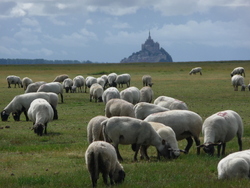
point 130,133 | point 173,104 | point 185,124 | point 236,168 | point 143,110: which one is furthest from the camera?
point 173,104

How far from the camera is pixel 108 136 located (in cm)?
1235

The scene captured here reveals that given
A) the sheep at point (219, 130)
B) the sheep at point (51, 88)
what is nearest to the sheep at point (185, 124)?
the sheep at point (219, 130)

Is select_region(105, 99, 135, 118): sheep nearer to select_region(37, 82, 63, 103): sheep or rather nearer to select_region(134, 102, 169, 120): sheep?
select_region(134, 102, 169, 120): sheep

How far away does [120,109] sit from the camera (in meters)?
18.5

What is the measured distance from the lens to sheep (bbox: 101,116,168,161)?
12.3 meters

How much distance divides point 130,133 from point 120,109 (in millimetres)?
6133

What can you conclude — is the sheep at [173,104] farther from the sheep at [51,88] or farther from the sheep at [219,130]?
the sheep at [51,88]

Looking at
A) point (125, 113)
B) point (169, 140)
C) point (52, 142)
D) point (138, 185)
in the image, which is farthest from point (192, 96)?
point (138, 185)

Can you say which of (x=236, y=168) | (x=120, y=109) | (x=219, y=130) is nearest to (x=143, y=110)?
(x=120, y=109)

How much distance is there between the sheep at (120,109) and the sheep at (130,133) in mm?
5307

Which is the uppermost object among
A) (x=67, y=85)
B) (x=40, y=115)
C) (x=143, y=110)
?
(x=143, y=110)

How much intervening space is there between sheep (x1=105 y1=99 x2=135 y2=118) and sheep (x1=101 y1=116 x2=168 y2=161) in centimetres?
531

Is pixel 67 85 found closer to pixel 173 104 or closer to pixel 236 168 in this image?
pixel 173 104

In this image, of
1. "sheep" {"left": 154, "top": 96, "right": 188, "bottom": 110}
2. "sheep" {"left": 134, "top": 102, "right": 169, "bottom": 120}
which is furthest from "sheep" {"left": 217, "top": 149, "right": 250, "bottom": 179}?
"sheep" {"left": 154, "top": 96, "right": 188, "bottom": 110}
